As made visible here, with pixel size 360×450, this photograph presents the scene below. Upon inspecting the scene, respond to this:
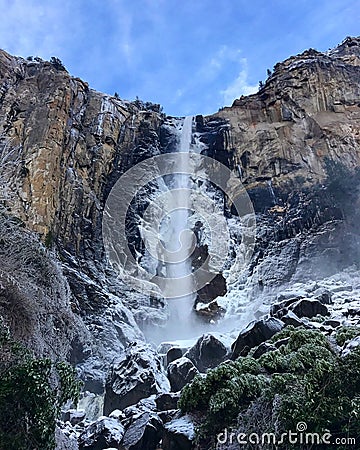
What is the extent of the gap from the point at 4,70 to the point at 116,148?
29.9 feet

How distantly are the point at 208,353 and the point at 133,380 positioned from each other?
303cm

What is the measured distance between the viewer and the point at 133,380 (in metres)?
13.8

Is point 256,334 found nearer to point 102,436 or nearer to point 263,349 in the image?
point 263,349

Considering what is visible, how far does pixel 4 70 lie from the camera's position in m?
29.3

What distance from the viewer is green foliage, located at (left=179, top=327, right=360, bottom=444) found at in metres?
6.29

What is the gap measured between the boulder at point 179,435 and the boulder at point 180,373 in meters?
4.67

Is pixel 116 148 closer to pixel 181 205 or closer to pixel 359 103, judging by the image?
pixel 181 205

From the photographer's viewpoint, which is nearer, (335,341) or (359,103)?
(335,341)

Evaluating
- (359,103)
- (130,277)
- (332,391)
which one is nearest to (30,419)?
(332,391)

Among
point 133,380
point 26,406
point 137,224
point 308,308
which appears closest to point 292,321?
point 308,308

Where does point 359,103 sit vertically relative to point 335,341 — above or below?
above

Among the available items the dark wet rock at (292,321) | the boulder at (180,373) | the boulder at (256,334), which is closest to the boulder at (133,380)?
the boulder at (180,373)

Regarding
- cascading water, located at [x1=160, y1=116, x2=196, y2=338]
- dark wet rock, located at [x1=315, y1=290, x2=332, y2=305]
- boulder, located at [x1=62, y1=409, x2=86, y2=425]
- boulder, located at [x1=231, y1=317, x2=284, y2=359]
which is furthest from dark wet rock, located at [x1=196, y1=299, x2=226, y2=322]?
boulder, located at [x1=62, y1=409, x2=86, y2=425]

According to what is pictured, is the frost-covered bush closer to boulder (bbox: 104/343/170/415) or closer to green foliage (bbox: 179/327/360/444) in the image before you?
green foliage (bbox: 179/327/360/444)
